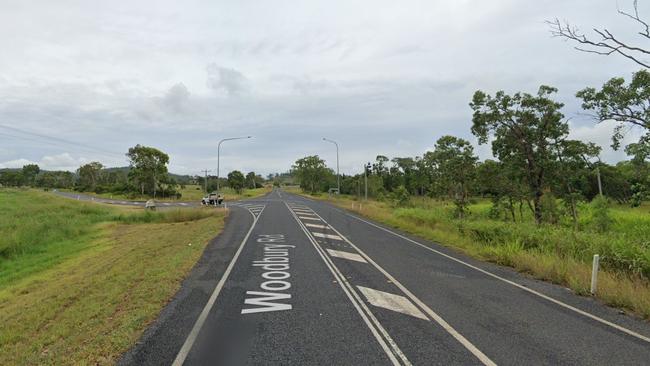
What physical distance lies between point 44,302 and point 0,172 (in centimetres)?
17368

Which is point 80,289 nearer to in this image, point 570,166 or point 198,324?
point 198,324

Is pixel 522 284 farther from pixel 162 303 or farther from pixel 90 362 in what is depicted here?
pixel 90 362

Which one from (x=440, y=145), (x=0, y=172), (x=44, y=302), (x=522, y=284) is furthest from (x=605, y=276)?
(x=0, y=172)

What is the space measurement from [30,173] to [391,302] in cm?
17529

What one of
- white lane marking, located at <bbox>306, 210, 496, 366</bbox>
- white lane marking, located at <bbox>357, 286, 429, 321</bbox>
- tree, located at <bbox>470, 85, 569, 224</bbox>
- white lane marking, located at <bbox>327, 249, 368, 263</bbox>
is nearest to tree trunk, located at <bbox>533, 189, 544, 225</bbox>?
tree, located at <bbox>470, 85, 569, 224</bbox>

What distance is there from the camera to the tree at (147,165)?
70500 millimetres

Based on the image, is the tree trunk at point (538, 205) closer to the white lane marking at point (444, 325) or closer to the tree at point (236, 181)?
the white lane marking at point (444, 325)

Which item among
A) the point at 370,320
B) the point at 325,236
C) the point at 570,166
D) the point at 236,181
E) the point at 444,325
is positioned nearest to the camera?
the point at 444,325

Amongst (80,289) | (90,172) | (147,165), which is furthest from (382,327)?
(90,172)

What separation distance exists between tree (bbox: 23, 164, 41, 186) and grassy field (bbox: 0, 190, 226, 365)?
14818cm

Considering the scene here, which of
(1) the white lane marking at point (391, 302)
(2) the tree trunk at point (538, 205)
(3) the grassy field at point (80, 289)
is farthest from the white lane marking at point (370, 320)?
(2) the tree trunk at point (538, 205)

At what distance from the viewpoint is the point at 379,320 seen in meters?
6.74

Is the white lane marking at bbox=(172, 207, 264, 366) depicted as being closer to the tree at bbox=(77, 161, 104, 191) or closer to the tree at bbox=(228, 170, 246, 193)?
the tree at bbox=(228, 170, 246, 193)

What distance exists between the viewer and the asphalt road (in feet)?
17.5
